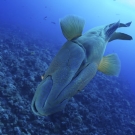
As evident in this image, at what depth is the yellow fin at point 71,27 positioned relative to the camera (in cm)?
235

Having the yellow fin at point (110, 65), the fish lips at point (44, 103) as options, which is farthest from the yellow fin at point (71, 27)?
the fish lips at point (44, 103)

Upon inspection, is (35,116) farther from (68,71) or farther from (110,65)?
(68,71)

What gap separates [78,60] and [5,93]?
737cm

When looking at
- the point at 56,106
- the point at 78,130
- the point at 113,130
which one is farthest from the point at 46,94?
the point at 113,130

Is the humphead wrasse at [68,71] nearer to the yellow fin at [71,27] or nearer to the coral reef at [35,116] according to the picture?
the yellow fin at [71,27]

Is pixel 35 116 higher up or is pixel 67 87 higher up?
pixel 67 87

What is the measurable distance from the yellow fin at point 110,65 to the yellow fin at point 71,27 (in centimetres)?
58

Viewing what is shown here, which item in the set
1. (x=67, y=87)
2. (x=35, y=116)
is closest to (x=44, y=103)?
(x=67, y=87)

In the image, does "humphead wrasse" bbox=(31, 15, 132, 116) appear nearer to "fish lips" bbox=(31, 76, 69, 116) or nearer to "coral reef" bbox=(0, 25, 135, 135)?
"fish lips" bbox=(31, 76, 69, 116)

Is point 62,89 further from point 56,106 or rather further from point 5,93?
point 5,93

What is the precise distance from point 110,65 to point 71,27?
86 cm

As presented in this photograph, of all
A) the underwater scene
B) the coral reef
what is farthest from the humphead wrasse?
the coral reef

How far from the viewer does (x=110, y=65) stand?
2.83 m

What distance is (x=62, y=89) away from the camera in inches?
61.7
